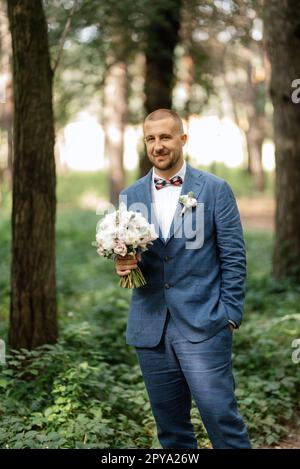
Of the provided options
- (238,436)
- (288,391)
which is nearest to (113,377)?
(288,391)

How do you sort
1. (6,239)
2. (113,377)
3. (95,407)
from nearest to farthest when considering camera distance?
(95,407) < (113,377) < (6,239)

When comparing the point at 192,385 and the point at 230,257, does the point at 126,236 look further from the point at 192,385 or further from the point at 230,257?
the point at 192,385

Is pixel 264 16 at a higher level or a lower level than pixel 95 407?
higher

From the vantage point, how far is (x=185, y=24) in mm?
13383

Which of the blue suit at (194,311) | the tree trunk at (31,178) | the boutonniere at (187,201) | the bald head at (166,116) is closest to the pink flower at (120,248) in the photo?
the blue suit at (194,311)

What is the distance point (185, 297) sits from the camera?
156 inches

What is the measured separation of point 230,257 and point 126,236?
0.62 m

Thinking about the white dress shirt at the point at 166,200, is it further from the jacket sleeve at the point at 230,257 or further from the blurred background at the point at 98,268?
the blurred background at the point at 98,268

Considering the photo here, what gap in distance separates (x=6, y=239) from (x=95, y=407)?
466 inches

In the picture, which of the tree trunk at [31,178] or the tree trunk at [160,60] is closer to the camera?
the tree trunk at [31,178]

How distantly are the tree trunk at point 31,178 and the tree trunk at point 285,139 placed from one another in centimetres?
485

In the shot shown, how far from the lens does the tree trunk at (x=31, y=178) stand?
590 cm

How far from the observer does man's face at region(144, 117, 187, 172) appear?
3.98 m
